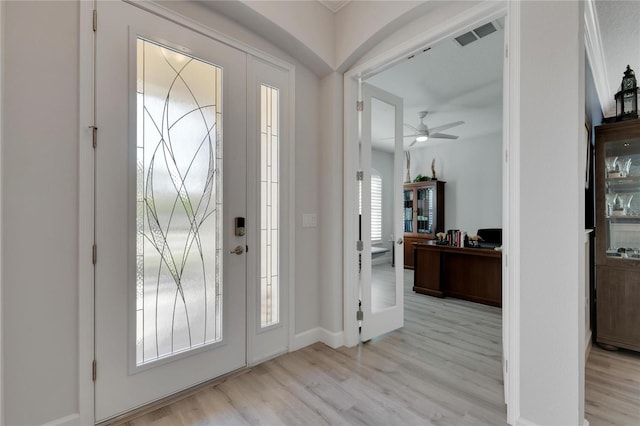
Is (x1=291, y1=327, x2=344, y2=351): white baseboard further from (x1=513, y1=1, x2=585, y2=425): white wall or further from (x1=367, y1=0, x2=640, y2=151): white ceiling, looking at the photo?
(x1=367, y1=0, x2=640, y2=151): white ceiling

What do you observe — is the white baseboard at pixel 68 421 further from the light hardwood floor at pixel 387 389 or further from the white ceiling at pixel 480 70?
the white ceiling at pixel 480 70

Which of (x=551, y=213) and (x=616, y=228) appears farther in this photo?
(x=616, y=228)

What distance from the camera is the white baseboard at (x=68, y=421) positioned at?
150 centimetres

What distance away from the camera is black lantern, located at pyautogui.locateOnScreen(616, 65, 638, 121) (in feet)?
8.79

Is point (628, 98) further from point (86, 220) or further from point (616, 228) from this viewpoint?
point (86, 220)

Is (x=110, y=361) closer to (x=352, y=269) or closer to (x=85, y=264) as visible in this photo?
(x=85, y=264)

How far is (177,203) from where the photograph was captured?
1927 millimetres

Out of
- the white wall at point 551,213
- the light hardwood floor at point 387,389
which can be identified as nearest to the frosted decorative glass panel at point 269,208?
the light hardwood floor at point 387,389

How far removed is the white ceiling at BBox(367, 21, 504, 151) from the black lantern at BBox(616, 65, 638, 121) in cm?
110

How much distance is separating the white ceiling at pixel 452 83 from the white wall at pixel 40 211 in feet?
7.80

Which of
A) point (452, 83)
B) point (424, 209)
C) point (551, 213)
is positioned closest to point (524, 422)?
point (551, 213)

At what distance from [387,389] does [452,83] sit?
140 inches

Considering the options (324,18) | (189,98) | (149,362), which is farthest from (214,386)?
(324,18)

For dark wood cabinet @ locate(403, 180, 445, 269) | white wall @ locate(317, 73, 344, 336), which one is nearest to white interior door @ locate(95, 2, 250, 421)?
white wall @ locate(317, 73, 344, 336)
